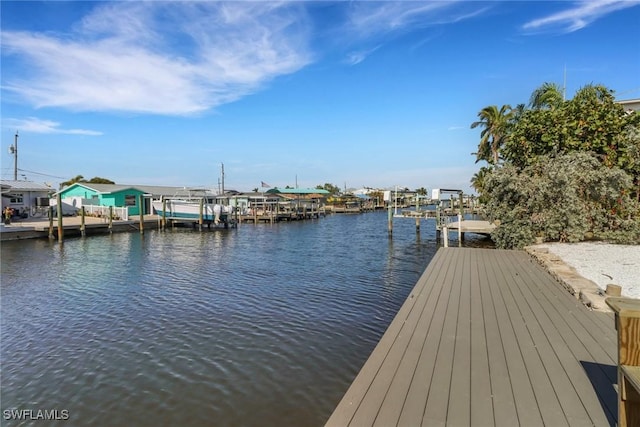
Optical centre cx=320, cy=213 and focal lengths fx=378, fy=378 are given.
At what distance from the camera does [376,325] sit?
8336 mm

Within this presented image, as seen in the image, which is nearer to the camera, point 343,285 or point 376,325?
point 376,325

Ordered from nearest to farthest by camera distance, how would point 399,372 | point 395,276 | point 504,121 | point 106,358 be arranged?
1. point 399,372
2. point 106,358
3. point 395,276
4. point 504,121

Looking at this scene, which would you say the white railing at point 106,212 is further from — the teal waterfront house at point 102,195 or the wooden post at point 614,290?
the wooden post at point 614,290

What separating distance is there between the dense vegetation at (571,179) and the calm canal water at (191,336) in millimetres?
4546

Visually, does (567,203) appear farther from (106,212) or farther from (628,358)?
(106,212)

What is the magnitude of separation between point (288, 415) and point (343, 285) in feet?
24.1

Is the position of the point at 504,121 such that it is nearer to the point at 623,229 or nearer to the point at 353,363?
the point at 623,229

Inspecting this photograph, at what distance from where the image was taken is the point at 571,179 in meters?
12.9

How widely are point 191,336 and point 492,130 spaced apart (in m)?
35.2

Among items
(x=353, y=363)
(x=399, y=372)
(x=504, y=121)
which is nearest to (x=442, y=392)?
(x=399, y=372)

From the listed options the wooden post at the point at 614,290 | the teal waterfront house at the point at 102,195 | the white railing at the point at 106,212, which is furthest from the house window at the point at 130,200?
the wooden post at the point at 614,290

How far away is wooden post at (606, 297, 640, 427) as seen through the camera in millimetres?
2549

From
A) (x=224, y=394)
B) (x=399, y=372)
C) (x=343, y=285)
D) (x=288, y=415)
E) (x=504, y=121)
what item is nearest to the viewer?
(x=399, y=372)

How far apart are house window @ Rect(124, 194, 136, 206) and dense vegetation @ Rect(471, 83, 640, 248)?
3797 cm
